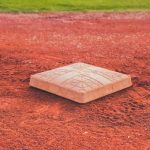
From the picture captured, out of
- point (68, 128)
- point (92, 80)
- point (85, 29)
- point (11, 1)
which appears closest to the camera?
point (68, 128)

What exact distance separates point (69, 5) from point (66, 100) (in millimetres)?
5657

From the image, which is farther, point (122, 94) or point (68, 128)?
point (122, 94)

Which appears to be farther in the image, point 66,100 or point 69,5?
point 69,5

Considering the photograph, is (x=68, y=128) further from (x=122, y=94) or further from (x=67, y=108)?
(x=122, y=94)

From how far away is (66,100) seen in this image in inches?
180

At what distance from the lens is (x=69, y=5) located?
32.5 ft

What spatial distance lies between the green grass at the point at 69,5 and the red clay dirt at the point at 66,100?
844 mm

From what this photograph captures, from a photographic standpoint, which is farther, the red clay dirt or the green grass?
the green grass

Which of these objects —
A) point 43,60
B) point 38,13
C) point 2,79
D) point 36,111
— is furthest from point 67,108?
point 38,13

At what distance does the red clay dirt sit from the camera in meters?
3.77

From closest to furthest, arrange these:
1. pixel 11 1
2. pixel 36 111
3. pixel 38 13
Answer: pixel 36 111, pixel 38 13, pixel 11 1

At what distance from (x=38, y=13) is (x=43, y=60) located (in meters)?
3.59

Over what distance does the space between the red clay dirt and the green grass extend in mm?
844

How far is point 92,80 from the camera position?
4.71 meters
